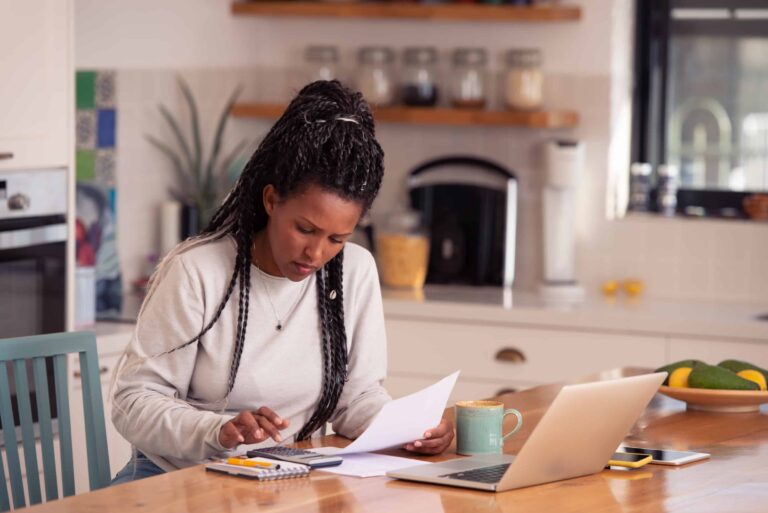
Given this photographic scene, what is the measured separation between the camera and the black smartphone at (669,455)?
2217 millimetres

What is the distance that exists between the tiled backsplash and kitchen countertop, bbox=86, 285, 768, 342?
0.44 feet

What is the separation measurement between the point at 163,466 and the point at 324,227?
51cm

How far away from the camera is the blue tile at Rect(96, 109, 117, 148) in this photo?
14.4 feet

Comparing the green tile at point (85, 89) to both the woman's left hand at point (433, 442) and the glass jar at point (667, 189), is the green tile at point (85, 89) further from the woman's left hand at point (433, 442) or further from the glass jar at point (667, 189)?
the woman's left hand at point (433, 442)

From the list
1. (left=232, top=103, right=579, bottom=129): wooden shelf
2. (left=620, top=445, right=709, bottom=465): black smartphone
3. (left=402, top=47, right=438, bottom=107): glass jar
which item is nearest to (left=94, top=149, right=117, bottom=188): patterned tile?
(left=232, top=103, right=579, bottom=129): wooden shelf

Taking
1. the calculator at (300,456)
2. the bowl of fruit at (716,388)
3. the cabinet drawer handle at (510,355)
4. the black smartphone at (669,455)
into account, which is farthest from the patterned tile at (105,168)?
the black smartphone at (669,455)

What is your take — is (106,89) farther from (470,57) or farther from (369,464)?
(369,464)

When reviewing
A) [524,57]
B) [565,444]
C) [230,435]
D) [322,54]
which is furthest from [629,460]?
[322,54]

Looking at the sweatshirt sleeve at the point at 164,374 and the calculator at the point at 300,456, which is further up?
the sweatshirt sleeve at the point at 164,374

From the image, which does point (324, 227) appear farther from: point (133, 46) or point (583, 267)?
point (583, 267)

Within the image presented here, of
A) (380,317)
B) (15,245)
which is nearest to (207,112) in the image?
(15,245)

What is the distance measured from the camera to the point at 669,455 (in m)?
2.26

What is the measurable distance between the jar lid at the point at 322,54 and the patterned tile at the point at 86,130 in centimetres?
100

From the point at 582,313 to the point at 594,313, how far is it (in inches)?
1.5
